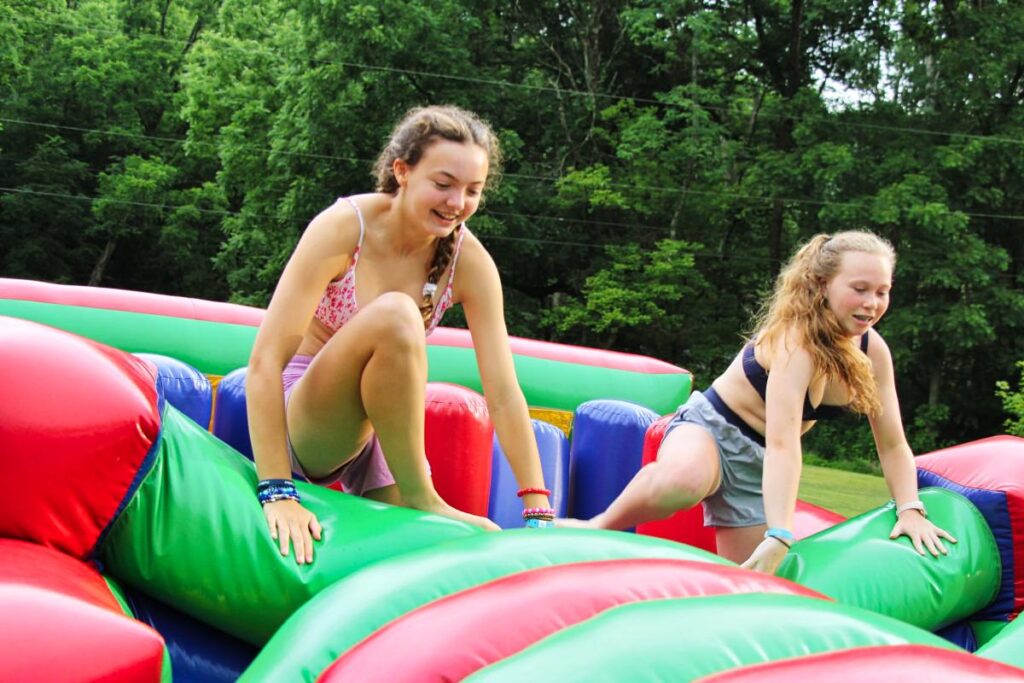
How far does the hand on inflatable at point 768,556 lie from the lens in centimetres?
256

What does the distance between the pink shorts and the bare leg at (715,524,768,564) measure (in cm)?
97

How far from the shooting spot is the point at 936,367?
16.1 m

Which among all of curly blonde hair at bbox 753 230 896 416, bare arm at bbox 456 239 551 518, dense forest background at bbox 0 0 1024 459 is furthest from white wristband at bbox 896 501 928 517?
dense forest background at bbox 0 0 1024 459

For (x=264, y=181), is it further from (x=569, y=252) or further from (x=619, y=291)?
(x=619, y=291)

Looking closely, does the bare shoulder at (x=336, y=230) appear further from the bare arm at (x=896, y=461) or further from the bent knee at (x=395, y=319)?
the bare arm at (x=896, y=461)

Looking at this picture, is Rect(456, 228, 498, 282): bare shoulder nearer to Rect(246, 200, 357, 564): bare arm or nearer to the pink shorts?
Rect(246, 200, 357, 564): bare arm

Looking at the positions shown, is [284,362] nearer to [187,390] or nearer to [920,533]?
[187,390]

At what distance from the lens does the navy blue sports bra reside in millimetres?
2912

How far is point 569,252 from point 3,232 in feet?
38.5

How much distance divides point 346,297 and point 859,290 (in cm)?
129

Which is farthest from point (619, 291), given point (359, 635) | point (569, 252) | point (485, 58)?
point (359, 635)

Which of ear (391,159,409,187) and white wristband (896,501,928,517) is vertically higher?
ear (391,159,409,187)

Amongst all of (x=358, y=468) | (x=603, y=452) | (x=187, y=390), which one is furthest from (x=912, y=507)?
(x=187, y=390)

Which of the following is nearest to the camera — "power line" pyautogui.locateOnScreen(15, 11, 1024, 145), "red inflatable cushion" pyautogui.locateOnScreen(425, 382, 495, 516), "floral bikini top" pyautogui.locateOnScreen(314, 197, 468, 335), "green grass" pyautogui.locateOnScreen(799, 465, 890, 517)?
"floral bikini top" pyautogui.locateOnScreen(314, 197, 468, 335)
